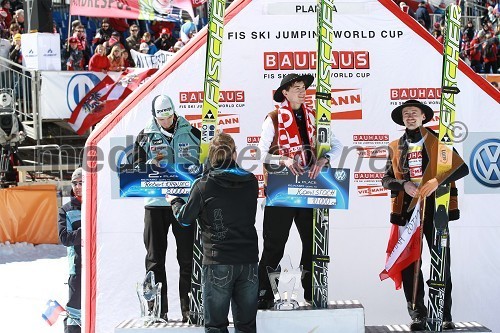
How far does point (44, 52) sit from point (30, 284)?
414cm

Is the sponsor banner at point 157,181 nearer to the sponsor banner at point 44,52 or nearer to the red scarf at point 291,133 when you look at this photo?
the red scarf at point 291,133

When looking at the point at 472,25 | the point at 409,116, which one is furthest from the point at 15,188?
the point at 472,25

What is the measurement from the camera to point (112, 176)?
6000 mm

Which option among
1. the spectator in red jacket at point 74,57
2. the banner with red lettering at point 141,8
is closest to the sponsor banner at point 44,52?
the spectator in red jacket at point 74,57

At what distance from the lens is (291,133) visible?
5.27m

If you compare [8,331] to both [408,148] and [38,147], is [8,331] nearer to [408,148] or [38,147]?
[408,148]

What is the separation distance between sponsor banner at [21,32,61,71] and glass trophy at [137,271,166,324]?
727 centimetres

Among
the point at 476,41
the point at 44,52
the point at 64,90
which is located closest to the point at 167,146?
the point at 64,90

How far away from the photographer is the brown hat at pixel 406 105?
5.39m

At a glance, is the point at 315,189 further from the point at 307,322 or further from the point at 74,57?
the point at 74,57

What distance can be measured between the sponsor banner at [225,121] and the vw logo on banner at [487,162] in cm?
172

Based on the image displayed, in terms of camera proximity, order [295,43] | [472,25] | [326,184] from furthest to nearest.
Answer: [472,25], [295,43], [326,184]

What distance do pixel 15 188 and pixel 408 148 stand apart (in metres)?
7.32

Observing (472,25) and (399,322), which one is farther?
(472,25)
